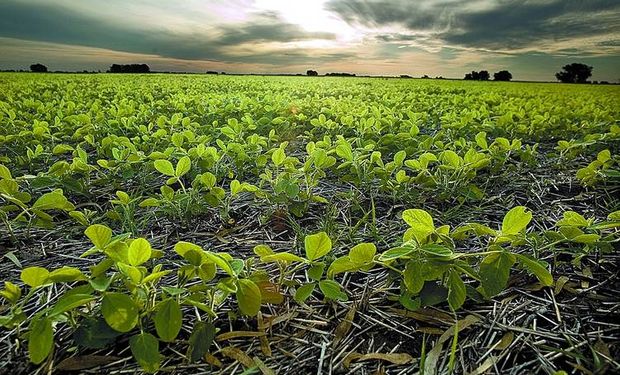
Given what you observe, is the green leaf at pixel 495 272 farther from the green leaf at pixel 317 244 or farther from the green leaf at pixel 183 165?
the green leaf at pixel 183 165

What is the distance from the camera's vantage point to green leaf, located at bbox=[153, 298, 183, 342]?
3.23 ft

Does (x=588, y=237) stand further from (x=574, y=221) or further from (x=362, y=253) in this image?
(x=362, y=253)

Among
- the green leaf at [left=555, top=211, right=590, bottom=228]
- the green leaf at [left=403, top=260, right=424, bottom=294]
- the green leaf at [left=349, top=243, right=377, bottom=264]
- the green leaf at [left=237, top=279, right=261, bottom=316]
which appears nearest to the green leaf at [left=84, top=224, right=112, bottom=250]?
the green leaf at [left=237, top=279, right=261, bottom=316]

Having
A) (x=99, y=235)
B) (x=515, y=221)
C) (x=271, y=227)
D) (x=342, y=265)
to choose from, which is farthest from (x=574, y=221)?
(x=99, y=235)

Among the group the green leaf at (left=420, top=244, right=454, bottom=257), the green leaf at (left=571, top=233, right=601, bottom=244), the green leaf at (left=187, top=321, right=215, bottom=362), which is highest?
the green leaf at (left=571, top=233, right=601, bottom=244)

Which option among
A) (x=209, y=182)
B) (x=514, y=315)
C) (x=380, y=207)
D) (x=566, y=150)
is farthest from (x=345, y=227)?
(x=566, y=150)

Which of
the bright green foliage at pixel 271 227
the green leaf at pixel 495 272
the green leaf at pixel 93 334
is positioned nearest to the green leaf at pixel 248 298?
the bright green foliage at pixel 271 227

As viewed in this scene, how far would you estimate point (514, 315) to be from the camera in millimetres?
1191

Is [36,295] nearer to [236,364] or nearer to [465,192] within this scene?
[236,364]

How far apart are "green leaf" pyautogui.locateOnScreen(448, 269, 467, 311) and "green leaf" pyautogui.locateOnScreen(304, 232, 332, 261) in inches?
13.5

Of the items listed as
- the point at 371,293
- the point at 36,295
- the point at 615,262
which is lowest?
the point at 36,295

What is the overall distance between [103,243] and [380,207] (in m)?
1.34

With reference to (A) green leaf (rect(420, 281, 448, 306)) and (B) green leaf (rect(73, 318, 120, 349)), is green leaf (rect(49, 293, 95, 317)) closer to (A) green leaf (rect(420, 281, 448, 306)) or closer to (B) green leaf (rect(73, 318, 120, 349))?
(B) green leaf (rect(73, 318, 120, 349))

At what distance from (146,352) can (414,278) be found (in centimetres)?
70
